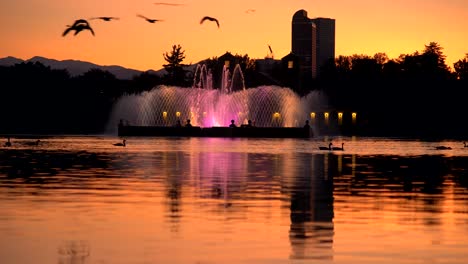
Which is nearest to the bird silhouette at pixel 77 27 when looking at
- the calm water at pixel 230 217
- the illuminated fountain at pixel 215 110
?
the calm water at pixel 230 217

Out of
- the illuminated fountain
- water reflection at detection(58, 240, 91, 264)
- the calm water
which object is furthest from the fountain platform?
water reflection at detection(58, 240, 91, 264)

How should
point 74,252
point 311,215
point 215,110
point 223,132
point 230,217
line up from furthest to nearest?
point 215,110 → point 223,132 → point 311,215 → point 230,217 → point 74,252

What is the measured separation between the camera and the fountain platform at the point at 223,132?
5379 inches

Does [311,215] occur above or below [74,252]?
above

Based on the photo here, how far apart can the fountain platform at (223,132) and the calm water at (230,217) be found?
88.7 m

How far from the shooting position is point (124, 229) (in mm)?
23141

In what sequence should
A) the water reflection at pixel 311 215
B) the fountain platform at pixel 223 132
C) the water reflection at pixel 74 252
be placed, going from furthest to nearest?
the fountain platform at pixel 223 132, the water reflection at pixel 311 215, the water reflection at pixel 74 252

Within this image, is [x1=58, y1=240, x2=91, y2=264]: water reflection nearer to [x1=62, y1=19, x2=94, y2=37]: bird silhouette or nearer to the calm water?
the calm water

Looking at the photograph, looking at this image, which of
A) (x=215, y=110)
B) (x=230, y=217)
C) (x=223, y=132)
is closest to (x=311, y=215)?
(x=230, y=217)

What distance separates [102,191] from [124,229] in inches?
446

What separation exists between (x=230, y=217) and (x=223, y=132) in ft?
367

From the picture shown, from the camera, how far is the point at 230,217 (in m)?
25.9

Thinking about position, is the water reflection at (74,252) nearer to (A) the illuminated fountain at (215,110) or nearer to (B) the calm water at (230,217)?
(B) the calm water at (230,217)

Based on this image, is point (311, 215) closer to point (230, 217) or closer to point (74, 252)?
point (230, 217)
